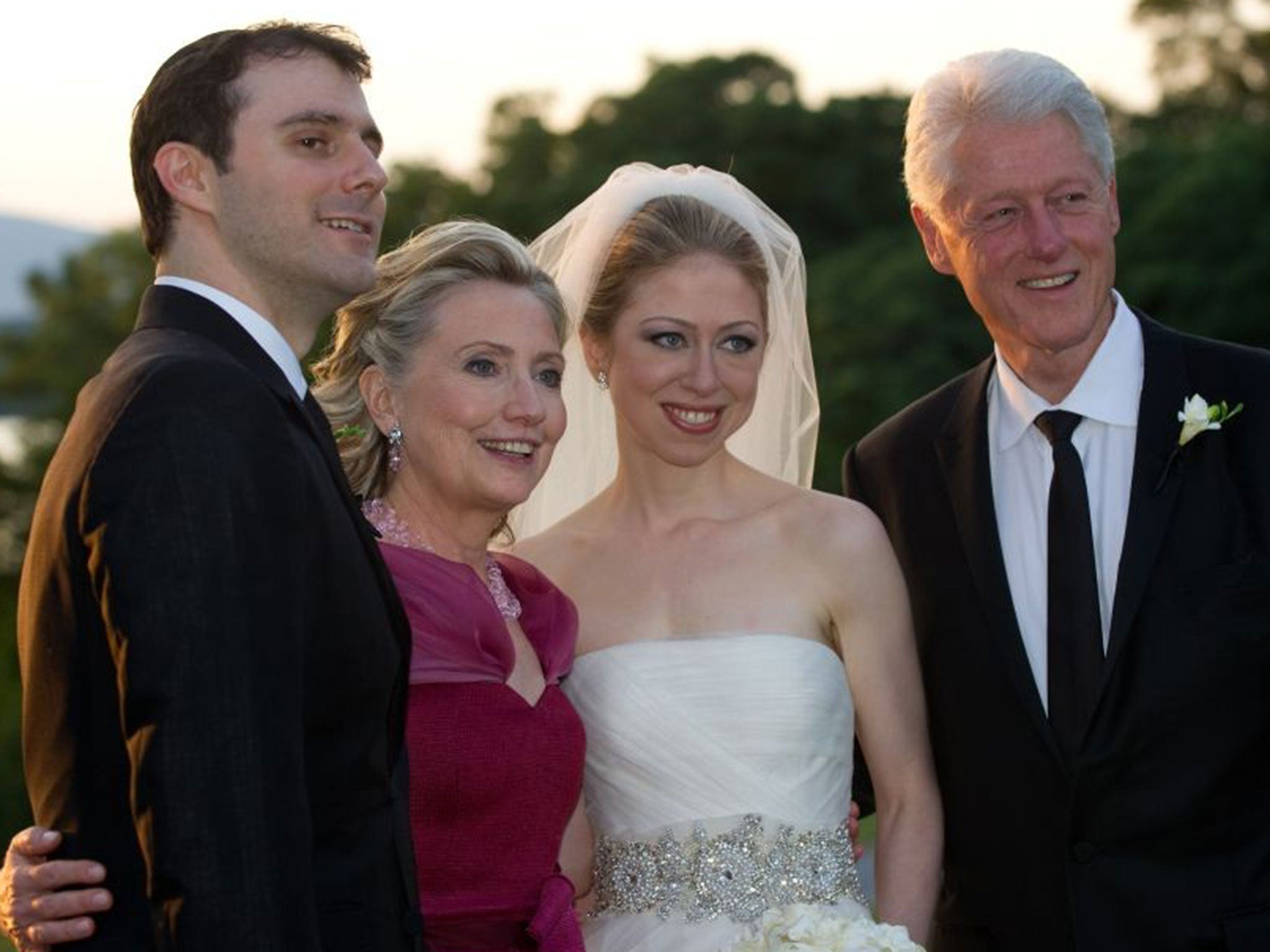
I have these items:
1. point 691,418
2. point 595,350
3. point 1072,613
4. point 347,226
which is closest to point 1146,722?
point 1072,613

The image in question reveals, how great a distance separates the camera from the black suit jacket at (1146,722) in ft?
15.6

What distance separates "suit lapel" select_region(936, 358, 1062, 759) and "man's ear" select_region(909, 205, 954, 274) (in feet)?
0.98

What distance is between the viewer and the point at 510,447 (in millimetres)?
4691

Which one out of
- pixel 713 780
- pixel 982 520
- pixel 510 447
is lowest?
pixel 713 780

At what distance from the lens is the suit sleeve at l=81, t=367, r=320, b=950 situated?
2992 mm

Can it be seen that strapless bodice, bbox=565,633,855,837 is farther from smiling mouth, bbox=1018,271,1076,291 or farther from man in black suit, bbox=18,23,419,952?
man in black suit, bbox=18,23,419,952

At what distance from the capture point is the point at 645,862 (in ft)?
16.9

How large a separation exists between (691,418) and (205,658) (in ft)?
8.14

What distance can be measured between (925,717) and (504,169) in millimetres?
36684

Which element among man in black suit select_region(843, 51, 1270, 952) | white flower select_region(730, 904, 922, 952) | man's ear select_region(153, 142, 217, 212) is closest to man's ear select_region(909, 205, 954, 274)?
man in black suit select_region(843, 51, 1270, 952)

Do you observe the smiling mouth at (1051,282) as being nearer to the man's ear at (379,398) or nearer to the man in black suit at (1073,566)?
the man in black suit at (1073,566)

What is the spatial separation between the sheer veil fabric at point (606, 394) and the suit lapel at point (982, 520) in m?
0.48

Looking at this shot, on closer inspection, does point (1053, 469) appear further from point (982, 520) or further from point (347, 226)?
point (347, 226)

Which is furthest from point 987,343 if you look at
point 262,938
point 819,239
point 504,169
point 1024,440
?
point 262,938
